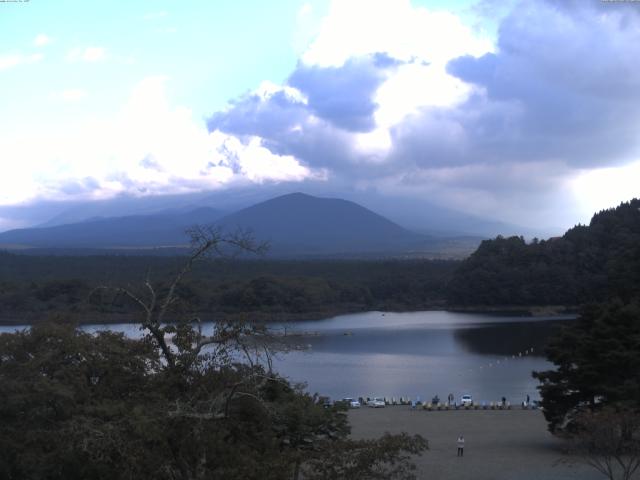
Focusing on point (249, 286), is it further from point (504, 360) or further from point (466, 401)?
point (466, 401)

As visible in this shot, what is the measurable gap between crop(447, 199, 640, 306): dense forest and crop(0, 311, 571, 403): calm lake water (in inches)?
227

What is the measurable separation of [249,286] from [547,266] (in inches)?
795

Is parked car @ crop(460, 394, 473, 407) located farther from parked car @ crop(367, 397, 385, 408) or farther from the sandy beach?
parked car @ crop(367, 397, 385, 408)

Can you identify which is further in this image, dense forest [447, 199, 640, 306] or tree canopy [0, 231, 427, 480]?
dense forest [447, 199, 640, 306]

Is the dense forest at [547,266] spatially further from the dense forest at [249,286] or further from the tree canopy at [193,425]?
the tree canopy at [193,425]

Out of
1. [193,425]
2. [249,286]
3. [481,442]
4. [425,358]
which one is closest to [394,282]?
[249,286]

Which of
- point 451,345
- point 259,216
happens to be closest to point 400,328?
point 451,345

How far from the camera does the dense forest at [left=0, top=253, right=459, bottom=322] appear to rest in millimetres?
43375

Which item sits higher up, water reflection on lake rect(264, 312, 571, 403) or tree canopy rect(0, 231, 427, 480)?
tree canopy rect(0, 231, 427, 480)

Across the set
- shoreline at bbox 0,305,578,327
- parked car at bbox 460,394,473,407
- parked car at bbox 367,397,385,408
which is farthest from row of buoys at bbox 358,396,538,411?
shoreline at bbox 0,305,578,327

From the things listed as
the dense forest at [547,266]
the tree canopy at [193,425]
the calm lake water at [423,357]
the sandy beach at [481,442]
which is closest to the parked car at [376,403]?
the sandy beach at [481,442]

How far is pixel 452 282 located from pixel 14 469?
160 feet

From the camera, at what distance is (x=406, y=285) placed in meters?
57.9

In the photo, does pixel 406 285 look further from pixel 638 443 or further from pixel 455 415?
pixel 638 443
